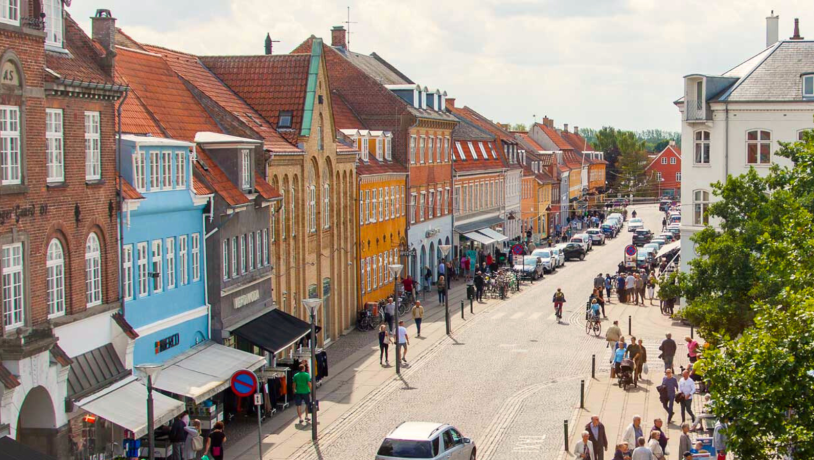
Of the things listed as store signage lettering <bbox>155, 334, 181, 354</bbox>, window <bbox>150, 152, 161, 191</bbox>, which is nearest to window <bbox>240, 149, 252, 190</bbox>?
window <bbox>150, 152, 161, 191</bbox>

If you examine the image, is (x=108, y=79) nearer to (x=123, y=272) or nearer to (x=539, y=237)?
(x=123, y=272)

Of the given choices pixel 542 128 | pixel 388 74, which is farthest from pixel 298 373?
pixel 542 128

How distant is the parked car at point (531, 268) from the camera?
64.8 meters

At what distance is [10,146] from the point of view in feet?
67.7

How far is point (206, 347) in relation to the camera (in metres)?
30.0

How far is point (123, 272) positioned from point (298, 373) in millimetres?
6822

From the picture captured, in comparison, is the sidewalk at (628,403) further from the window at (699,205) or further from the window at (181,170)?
the window at (181,170)

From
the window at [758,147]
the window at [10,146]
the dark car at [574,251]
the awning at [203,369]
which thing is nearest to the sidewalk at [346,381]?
the awning at [203,369]

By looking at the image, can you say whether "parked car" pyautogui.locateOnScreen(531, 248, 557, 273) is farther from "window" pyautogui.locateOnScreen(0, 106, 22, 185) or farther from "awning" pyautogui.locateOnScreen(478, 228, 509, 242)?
"window" pyautogui.locateOnScreen(0, 106, 22, 185)

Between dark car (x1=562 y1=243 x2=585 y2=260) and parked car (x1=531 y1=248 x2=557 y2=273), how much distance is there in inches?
274

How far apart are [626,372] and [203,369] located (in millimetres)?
12005

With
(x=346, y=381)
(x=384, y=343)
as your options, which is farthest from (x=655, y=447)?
(x=384, y=343)

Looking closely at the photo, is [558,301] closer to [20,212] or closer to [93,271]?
[93,271]

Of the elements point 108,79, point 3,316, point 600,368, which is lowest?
point 600,368
